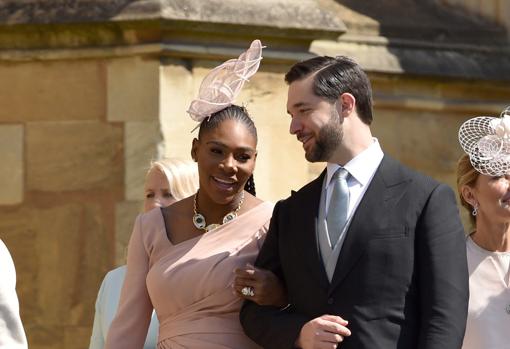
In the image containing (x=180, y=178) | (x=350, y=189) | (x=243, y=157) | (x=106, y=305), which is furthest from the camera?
(x=106, y=305)

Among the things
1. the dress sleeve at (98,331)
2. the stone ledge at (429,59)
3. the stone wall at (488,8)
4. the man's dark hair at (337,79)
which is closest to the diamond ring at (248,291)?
the man's dark hair at (337,79)

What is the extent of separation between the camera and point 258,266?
625cm

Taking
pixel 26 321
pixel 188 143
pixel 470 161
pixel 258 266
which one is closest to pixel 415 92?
pixel 188 143

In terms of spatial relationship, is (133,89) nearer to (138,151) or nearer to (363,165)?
(138,151)

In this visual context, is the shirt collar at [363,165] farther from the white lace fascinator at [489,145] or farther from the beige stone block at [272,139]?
the beige stone block at [272,139]

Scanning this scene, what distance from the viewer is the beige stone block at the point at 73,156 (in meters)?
9.26

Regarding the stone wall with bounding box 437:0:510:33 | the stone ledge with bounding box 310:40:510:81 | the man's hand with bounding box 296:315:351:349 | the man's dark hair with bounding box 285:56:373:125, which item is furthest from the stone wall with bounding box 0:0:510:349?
the man's hand with bounding box 296:315:351:349

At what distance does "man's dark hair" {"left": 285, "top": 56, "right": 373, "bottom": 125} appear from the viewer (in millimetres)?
6031

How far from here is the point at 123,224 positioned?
924cm

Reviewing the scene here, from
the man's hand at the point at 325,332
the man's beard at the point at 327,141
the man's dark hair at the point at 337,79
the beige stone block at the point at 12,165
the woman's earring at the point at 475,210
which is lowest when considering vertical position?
the beige stone block at the point at 12,165

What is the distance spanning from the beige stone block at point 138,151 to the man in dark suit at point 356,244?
2.96 m

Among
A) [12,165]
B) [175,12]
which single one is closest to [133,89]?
[175,12]

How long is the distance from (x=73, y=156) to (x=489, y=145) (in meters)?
3.05

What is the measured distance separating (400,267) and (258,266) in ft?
2.07
